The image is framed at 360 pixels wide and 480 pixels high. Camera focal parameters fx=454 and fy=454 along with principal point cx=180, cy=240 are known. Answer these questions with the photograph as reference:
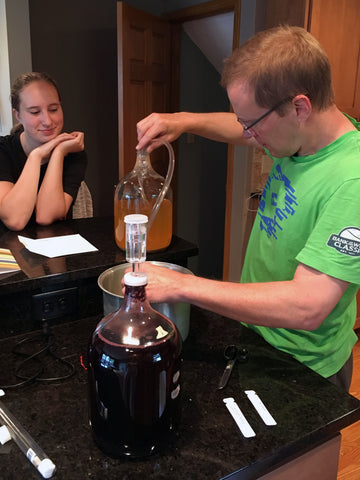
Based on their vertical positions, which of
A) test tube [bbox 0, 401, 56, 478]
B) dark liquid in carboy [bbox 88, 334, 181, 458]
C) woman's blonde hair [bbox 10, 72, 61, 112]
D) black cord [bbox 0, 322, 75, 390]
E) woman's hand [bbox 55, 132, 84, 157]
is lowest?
black cord [bbox 0, 322, 75, 390]

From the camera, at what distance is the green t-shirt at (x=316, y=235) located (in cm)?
→ 83

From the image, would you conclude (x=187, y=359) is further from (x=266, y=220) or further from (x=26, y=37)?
(x=26, y=37)

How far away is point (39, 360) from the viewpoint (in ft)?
3.14

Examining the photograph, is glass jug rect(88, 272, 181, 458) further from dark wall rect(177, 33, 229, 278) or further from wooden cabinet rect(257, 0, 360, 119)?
dark wall rect(177, 33, 229, 278)

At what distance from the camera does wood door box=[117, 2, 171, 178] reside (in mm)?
2967

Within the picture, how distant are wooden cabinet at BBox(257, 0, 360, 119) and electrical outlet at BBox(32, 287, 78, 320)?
1.79 metres

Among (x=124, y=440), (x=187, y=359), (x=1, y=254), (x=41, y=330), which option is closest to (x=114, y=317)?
(x=124, y=440)

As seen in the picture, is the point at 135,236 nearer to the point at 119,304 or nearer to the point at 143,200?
the point at 119,304

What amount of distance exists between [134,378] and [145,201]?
0.70 m

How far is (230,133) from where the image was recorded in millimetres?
1364

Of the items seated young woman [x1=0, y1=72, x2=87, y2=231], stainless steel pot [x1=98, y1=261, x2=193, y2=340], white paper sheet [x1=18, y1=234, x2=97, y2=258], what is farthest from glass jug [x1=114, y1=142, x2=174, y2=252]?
seated young woman [x1=0, y1=72, x2=87, y2=231]

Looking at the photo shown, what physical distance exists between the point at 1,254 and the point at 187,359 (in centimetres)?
59

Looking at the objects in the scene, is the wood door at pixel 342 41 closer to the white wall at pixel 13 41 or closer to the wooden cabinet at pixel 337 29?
the wooden cabinet at pixel 337 29

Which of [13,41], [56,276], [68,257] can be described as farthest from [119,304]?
[13,41]
